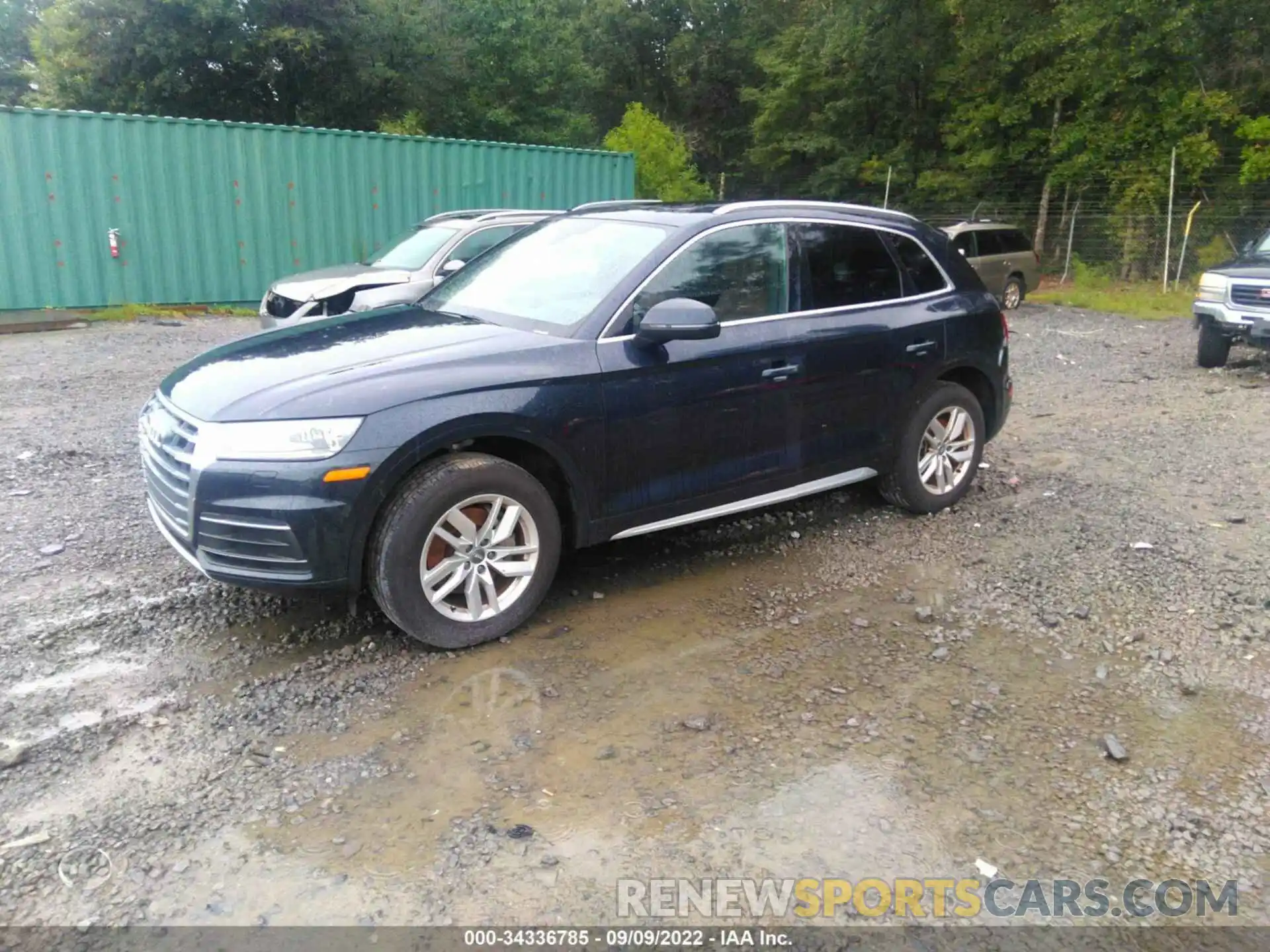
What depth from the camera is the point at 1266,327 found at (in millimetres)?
9789

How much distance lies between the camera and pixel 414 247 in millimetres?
10344

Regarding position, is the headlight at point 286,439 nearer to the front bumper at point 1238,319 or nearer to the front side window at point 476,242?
the front side window at point 476,242

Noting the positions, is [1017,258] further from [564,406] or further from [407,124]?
[407,124]

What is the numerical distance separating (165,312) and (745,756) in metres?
12.5

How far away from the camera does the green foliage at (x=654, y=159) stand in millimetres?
21859

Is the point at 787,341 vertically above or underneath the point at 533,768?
above

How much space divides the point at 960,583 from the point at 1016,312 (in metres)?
13.9

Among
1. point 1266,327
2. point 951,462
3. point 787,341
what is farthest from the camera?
point 1266,327

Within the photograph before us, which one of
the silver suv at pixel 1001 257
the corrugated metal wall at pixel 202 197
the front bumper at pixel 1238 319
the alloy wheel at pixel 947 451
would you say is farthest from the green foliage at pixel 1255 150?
the alloy wheel at pixel 947 451

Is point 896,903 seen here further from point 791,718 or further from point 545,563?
point 545,563

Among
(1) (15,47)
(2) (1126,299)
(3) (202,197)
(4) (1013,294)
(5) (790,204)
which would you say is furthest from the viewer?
(1) (15,47)

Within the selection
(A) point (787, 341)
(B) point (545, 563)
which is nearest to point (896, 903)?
(B) point (545, 563)

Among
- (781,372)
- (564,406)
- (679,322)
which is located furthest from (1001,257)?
(564,406)

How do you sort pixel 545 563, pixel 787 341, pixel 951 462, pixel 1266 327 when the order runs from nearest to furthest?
pixel 545 563 < pixel 787 341 < pixel 951 462 < pixel 1266 327
